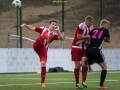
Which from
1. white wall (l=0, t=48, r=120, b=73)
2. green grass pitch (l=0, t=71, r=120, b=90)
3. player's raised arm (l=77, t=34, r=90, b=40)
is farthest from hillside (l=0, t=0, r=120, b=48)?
player's raised arm (l=77, t=34, r=90, b=40)

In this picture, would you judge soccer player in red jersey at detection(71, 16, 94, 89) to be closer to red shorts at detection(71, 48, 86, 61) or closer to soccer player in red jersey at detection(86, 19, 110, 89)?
red shorts at detection(71, 48, 86, 61)

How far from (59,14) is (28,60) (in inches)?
1003

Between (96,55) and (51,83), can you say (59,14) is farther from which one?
(96,55)

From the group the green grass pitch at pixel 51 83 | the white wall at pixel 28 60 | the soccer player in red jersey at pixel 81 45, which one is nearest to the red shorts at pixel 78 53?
the soccer player in red jersey at pixel 81 45

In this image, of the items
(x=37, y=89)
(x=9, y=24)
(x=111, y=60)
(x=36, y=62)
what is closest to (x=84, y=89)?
(x=37, y=89)

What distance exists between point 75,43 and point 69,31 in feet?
108

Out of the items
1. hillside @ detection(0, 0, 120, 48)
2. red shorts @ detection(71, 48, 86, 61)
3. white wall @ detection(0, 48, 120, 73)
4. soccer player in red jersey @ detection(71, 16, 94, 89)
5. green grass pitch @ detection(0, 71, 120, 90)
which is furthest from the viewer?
hillside @ detection(0, 0, 120, 48)

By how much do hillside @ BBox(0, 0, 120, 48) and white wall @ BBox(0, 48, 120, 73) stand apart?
1671cm

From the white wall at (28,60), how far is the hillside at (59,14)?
16709 mm

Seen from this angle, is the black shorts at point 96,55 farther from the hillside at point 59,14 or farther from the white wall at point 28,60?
the hillside at point 59,14

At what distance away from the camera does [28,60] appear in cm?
2691

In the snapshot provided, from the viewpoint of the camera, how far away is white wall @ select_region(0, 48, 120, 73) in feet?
85.8

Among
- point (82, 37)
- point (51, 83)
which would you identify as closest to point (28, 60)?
point (51, 83)

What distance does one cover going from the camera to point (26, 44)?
42.1 m
